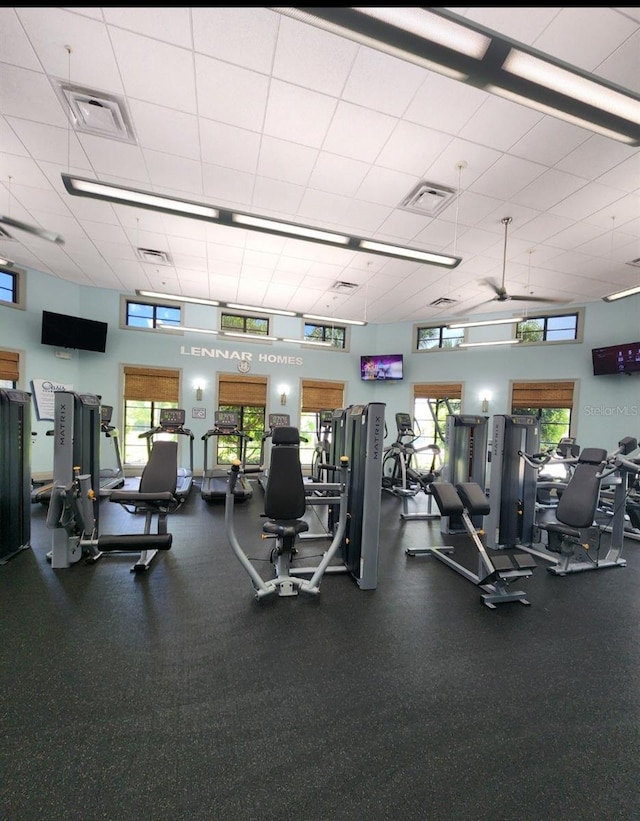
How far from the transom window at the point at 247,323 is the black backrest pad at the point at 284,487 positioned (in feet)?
22.4

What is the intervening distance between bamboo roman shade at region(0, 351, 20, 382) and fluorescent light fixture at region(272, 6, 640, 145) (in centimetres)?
774

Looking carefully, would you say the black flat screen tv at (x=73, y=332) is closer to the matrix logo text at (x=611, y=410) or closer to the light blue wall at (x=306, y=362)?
the light blue wall at (x=306, y=362)

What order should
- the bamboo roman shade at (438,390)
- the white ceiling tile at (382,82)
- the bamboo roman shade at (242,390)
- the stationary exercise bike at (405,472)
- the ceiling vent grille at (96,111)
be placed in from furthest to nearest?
1. the bamboo roman shade at (242,390)
2. the bamboo roman shade at (438,390)
3. the stationary exercise bike at (405,472)
4. the ceiling vent grille at (96,111)
5. the white ceiling tile at (382,82)

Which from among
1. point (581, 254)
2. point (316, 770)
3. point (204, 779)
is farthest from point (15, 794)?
point (581, 254)

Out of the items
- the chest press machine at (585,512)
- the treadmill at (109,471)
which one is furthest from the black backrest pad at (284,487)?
the treadmill at (109,471)

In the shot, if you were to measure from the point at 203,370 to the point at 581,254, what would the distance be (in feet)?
26.1

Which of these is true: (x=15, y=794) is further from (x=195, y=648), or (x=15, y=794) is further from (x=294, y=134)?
(x=294, y=134)

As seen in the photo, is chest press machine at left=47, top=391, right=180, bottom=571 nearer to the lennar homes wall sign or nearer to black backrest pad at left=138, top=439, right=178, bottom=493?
black backrest pad at left=138, top=439, right=178, bottom=493

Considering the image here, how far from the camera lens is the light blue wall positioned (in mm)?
7234

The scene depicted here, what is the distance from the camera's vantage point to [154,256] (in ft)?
20.5

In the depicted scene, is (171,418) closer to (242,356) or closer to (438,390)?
(242,356)

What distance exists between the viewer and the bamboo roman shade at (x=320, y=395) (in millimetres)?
9703

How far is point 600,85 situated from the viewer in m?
2.05

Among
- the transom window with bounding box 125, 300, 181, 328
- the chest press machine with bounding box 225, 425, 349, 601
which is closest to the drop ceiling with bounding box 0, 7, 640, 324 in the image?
the transom window with bounding box 125, 300, 181, 328
